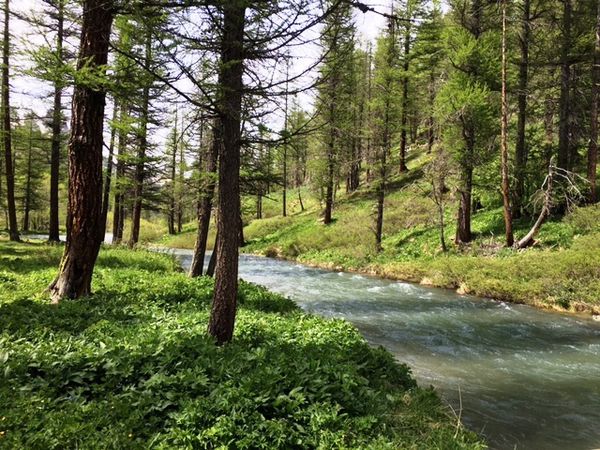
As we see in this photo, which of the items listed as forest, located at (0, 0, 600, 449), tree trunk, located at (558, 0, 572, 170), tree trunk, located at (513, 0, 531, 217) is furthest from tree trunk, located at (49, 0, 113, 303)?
tree trunk, located at (558, 0, 572, 170)

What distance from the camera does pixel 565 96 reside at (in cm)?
1925

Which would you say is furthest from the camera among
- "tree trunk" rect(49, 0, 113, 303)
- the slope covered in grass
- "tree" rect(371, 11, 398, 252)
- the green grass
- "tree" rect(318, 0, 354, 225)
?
"tree" rect(371, 11, 398, 252)

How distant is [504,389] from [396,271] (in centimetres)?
1254

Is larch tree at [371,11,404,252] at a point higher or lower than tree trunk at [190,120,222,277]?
higher

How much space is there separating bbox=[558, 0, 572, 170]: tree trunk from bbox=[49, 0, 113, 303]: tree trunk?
1840 cm

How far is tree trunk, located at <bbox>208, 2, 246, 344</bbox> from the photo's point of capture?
6.04m

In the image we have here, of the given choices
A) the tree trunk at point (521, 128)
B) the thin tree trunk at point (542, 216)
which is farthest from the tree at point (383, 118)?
the thin tree trunk at point (542, 216)

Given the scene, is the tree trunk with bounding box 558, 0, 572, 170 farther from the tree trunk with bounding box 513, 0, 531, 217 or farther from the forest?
the tree trunk with bounding box 513, 0, 531, 217

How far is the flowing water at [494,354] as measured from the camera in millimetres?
6312

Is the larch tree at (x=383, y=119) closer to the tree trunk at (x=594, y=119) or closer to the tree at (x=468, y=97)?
the tree at (x=468, y=97)

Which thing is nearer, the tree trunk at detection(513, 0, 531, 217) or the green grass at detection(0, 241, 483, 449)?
the green grass at detection(0, 241, 483, 449)

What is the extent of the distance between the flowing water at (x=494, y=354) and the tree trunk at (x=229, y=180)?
12.1 feet

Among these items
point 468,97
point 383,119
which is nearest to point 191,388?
point 468,97

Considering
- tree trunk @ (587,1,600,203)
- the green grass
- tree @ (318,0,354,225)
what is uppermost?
tree trunk @ (587,1,600,203)
